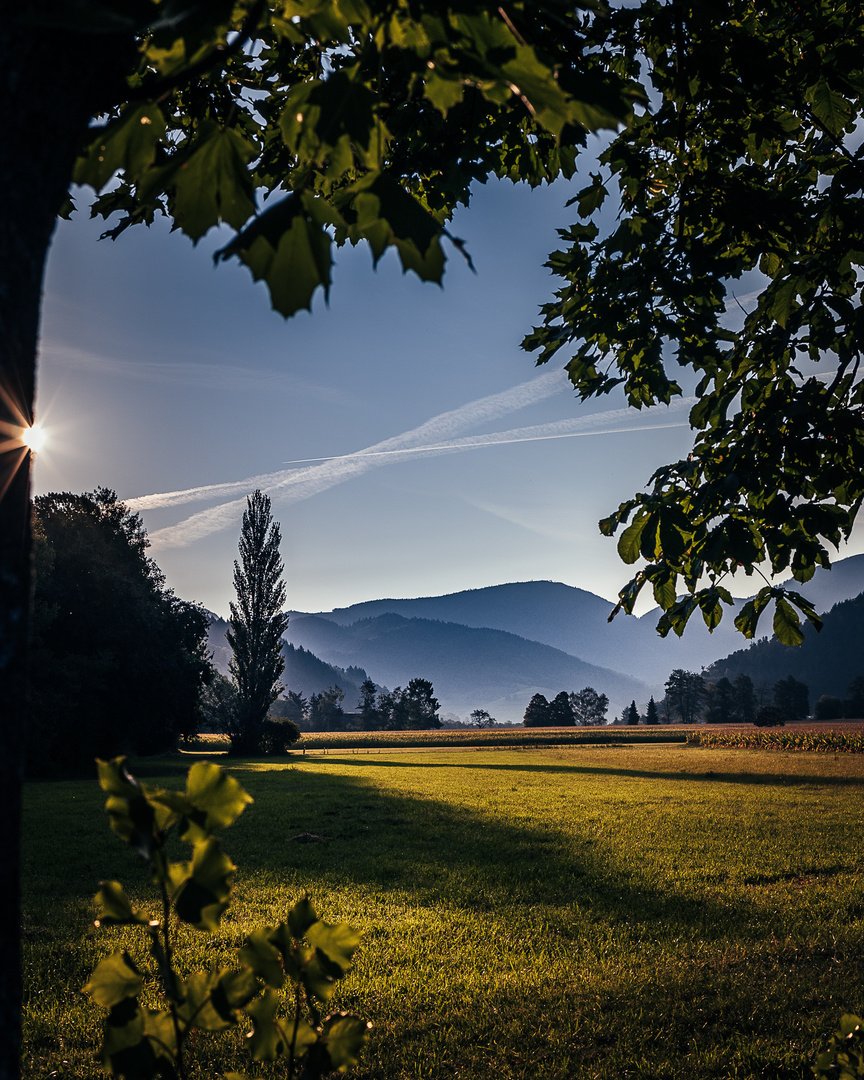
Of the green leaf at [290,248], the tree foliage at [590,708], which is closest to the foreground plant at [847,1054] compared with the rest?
the green leaf at [290,248]

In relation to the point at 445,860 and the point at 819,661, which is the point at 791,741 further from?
the point at 819,661

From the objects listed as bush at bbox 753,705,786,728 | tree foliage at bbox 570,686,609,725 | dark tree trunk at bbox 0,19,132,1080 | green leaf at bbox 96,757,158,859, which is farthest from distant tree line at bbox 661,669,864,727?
dark tree trunk at bbox 0,19,132,1080

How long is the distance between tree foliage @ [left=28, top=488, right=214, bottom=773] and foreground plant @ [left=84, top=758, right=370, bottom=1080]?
25.3 m

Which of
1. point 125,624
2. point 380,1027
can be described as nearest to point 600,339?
point 380,1027

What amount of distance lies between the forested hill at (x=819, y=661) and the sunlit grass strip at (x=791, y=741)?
12245cm

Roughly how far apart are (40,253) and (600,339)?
378cm

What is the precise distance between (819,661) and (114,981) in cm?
20865

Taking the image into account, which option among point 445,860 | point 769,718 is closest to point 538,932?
point 445,860

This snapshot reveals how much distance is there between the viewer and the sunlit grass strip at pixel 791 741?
40531 millimetres

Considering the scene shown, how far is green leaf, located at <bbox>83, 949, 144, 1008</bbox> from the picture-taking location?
1.01 metres

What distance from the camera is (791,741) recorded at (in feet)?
147

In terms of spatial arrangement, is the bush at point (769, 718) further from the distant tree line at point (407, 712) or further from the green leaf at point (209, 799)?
the green leaf at point (209, 799)

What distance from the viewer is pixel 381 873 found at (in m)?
8.63

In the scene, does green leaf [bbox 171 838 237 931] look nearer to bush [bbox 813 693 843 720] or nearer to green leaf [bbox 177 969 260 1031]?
green leaf [bbox 177 969 260 1031]
